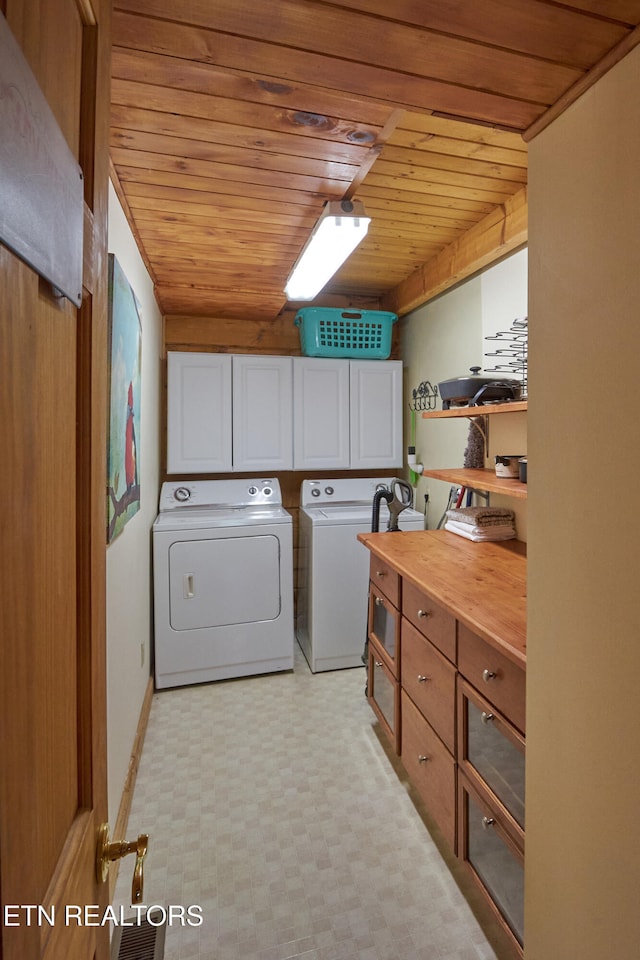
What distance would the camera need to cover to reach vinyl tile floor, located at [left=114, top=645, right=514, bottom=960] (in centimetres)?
136

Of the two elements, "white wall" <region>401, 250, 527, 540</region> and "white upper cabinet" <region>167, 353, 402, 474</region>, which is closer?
"white wall" <region>401, 250, 527, 540</region>

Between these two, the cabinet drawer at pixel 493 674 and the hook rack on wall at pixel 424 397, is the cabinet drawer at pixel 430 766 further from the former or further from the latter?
the hook rack on wall at pixel 424 397

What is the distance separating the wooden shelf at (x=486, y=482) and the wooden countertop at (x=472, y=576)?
28 cm

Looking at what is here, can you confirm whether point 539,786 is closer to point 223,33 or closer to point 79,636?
point 79,636

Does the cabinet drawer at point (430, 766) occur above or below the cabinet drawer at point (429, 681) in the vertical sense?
below

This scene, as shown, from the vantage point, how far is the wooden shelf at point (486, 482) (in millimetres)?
1609

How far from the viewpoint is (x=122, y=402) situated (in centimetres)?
166

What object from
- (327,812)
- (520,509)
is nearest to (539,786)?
(327,812)

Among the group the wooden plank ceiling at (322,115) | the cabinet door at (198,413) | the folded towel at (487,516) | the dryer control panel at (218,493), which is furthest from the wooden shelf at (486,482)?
the cabinet door at (198,413)

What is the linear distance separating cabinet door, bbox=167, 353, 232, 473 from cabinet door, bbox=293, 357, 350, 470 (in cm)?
48

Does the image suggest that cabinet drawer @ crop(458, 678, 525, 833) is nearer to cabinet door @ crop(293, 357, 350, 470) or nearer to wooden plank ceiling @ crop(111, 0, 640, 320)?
wooden plank ceiling @ crop(111, 0, 640, 320)

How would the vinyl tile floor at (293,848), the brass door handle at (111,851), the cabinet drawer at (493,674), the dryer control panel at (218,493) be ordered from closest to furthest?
the brass door handle at (111,851), the cabinet drawer at (493,674), the vinyl tile floor at (293,848), the dryer control panel at (218,493)

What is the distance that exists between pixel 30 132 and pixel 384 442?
3.07 meters

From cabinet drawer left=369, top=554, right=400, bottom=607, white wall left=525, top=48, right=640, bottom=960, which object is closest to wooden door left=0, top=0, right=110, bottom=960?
white wall left=525, top=48, right=640, bottom=960
